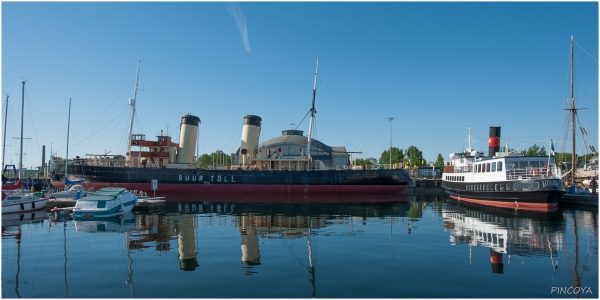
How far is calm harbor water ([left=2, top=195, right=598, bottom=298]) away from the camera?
10.6m

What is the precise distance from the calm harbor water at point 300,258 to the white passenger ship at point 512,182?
4.70 metres

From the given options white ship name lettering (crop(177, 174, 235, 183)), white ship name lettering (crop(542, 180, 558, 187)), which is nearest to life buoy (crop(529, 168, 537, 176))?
white ship name lettering (crop(542, 180, 558, 187))

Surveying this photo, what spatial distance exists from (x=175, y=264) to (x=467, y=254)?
452 inches

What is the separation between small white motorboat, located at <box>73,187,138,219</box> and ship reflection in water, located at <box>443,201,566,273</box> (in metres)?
22.3

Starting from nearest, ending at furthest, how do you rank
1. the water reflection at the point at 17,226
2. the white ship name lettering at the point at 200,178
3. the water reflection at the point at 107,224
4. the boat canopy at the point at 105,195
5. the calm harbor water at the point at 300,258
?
the calm harbor water at the point at 300,258
the water reflection at the point at 17,226
the water reflection at the point at 107,224
the boat canopy at the point at 105,195
the white ship name lettering at the point at 200,178

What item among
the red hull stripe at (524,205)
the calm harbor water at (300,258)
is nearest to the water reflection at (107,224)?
the calm harbor water at (300,258)

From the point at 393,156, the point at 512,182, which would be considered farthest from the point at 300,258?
the point at 393,156

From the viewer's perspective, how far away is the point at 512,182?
3136 cm

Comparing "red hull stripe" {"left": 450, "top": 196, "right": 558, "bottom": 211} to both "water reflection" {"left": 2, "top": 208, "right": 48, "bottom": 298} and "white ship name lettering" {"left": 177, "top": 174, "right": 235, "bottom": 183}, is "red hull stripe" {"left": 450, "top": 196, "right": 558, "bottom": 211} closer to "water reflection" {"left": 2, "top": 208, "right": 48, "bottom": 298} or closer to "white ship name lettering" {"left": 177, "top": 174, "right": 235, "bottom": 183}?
"white ship name lettering" {"left": 177, "top": 174, "right": 235, "bottom": 183}

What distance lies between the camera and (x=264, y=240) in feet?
58.2

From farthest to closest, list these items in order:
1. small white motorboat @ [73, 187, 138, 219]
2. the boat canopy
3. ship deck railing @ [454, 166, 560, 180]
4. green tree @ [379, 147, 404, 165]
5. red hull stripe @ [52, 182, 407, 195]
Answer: green tree @ [379, 147, 404, 165] < red hull stripe @ [52, 182, 407, 195] < ship deck railing @ [454, 166, 560, 180] < the boat canopy < small white motorboat @ [73, 187, 138, 219]

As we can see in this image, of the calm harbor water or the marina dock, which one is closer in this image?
the calm harbor water

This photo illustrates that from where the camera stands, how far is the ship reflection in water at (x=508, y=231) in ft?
50.4

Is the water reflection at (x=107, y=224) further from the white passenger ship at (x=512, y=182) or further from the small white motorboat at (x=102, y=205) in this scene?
the white passenger ship at (x=512, y=182)
